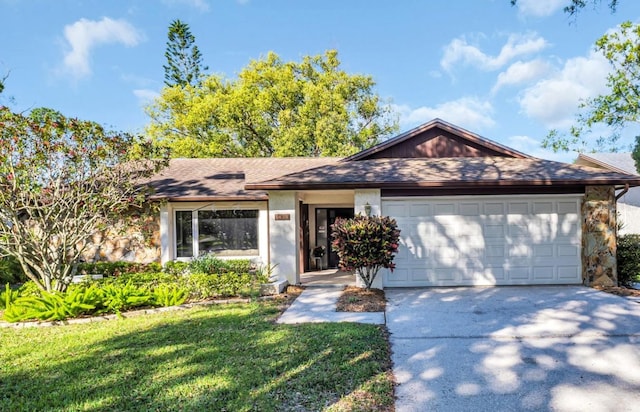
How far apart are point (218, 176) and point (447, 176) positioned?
24.7 feet

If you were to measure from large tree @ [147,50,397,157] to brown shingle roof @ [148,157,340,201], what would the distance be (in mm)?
8641

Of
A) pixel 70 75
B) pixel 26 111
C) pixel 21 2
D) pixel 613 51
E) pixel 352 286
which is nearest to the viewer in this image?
pixel 26 111

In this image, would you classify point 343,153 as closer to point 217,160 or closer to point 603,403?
point 217,160

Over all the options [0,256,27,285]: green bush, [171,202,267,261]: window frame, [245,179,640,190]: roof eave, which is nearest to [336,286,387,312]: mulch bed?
[245,179,640,190]: roof eave

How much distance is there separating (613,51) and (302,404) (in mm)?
26079

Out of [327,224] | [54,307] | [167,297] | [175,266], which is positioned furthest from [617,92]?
[54,307]

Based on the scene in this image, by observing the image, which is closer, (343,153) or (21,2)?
(21,2)

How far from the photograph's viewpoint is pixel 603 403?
3.41m

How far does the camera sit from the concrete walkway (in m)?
6.27

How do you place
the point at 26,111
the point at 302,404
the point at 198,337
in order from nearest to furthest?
the point at 302,404, the point at 198,337, the point at 26,111

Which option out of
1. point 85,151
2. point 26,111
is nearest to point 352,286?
point 85,151

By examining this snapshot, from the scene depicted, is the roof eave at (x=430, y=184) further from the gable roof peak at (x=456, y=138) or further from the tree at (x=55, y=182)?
the tree at (x=55, y=182)

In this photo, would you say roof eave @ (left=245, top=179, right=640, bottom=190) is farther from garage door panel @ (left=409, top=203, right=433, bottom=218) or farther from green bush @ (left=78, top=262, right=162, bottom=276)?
green bush @ (left=78, top=262, right=162, bottom=276)

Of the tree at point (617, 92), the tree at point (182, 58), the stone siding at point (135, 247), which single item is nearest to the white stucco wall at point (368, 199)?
the stone siding at point (135, 247)
